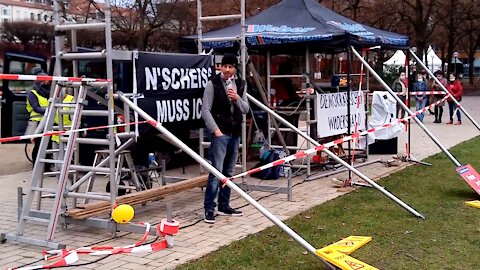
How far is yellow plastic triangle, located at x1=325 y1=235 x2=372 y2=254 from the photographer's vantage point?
5.70 m

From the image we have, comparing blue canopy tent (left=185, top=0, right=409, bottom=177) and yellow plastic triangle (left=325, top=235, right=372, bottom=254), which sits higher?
blue canopy tent (left=185, top=0, right=409, bottom=177)

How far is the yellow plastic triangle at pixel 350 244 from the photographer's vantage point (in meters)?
5.70

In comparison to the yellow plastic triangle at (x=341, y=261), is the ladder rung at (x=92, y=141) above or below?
above

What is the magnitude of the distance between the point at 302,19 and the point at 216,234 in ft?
16.9

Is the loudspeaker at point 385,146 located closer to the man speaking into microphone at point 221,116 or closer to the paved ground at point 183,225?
the paved ground at point 183,225

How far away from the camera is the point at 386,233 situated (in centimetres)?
674

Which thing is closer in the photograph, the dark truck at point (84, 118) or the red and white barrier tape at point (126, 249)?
the red and white barrier tape at point (126, 249)

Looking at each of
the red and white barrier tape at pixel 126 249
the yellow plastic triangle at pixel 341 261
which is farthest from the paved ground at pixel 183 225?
the yellow plastic triangle at pixel 341 261

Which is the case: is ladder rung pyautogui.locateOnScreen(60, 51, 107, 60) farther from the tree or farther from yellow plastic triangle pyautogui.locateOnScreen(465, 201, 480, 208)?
the tree

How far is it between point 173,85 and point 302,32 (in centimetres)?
315

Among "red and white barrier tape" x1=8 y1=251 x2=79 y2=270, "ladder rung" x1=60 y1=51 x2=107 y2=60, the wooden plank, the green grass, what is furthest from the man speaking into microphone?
"red and white barrier tape" x1=8 y1=251 x2=79 y2=270

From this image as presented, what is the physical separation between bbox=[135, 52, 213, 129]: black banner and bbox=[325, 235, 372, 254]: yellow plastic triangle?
266 centimetres

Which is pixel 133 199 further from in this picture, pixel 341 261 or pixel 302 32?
pixel 302 32

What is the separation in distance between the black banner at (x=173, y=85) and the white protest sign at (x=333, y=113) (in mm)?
2629
